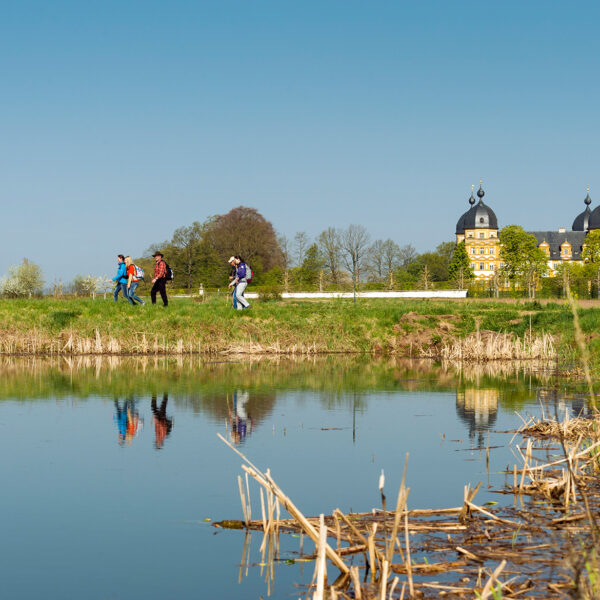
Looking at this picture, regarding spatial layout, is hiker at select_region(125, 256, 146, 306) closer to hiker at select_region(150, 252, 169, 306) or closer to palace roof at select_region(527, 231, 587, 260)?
hiker at select_region(150, 252, 169, 306)

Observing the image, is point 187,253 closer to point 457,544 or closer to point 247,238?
point 247,238

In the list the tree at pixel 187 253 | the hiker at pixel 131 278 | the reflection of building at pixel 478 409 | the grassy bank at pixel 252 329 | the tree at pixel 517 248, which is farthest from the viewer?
the tree at pixel 517 248

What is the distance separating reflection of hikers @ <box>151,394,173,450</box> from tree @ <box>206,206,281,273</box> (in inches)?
2882

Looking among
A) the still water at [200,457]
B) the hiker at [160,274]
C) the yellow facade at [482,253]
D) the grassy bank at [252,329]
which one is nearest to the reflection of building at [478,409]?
the still water at [200,457]

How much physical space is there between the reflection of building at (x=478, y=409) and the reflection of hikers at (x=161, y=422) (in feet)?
15.1

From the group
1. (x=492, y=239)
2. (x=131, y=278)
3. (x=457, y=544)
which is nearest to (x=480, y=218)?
(x=492, y=239)

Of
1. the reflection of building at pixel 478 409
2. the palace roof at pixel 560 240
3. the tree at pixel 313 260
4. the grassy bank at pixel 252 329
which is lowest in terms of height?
the reflection of building at pixel 478 409

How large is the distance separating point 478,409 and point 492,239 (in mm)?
154476

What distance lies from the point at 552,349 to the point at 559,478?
15.6 metres

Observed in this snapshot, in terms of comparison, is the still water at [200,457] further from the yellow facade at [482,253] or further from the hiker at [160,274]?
the yellow facade at [482,253]

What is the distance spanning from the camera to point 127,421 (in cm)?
1395

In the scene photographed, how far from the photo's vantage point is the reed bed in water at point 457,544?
5.49 m

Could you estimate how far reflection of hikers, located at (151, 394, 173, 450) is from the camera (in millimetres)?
12270

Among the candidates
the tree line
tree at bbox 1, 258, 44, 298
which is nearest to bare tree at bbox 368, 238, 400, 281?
the tree line
